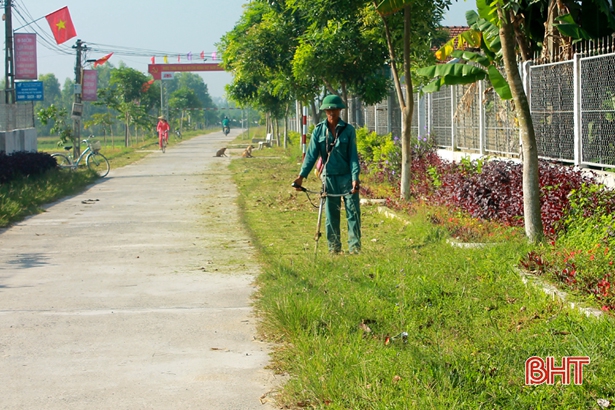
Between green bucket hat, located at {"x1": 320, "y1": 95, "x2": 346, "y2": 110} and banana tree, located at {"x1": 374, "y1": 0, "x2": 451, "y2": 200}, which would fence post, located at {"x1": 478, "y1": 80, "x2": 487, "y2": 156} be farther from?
green bucket hat, located at {"x1": 320, "y1": 95, "x2": 346, "y2": 110}

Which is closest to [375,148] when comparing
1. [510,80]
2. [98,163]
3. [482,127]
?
[482,127]

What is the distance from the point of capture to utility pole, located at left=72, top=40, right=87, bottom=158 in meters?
31.5

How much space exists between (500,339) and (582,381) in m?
1.02

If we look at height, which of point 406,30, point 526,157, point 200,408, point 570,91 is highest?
point 406,30

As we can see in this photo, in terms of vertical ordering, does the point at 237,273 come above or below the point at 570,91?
below

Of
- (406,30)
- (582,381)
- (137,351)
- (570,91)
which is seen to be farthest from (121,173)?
(582,381)

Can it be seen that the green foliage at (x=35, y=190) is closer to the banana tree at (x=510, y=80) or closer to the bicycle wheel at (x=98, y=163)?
the bicycle wheel at (x=98, y=163)

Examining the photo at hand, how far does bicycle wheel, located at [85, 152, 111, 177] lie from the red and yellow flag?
7492 mm

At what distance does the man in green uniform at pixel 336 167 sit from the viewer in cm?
954

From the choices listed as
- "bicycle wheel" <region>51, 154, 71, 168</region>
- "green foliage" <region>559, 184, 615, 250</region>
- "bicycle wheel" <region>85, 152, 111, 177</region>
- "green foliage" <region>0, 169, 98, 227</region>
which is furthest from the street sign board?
"green foliage" <region>559, 184, 615, 250</region>

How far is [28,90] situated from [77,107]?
3.35 meters

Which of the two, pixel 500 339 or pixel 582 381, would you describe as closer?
pixel 582 381

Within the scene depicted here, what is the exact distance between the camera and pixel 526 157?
8.88m

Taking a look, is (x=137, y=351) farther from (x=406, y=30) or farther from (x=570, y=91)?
(x=406, y=30)
